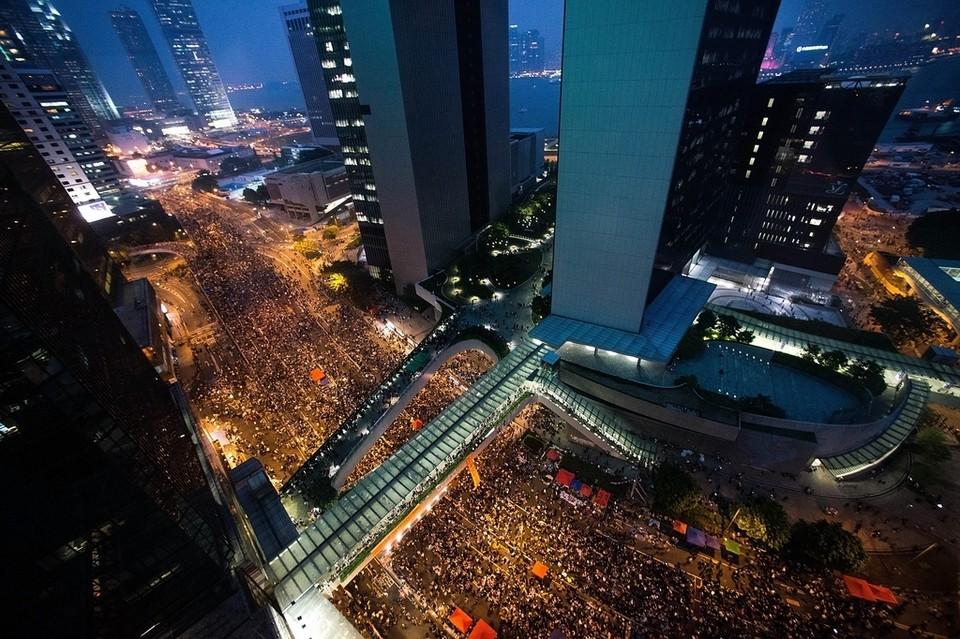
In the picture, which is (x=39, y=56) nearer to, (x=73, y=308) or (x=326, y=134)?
(x=326, y=134)

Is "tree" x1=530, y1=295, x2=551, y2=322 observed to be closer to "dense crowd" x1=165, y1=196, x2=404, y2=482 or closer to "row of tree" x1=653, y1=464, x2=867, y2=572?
"dense crowd" x1=165, y1=196, x2=404, y2=482

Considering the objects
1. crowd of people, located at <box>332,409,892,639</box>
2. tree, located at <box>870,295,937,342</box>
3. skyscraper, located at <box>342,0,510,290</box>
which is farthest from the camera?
Result: skyscraper, located at <box>342,0,510,290</box>

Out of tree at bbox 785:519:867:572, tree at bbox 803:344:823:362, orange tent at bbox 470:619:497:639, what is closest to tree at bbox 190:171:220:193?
orange tent at bbox 470:619:497:639

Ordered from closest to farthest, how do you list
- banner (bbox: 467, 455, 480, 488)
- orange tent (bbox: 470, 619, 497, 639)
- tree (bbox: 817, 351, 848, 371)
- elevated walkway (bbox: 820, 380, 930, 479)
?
orange tent (bbox: 470, 619, 497, 639)
elevated walkway (bbox: 820, 380, 930, 479)
banner (bbox: 467, 455, 480, 488)
tree (bbox: 817, 351, 848, 371)

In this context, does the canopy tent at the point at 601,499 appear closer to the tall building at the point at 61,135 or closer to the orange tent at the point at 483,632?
the orange tent at the point at 483,632

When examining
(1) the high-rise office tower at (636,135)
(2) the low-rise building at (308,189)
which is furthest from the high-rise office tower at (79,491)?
(2) the low-rise building at (308,189)
